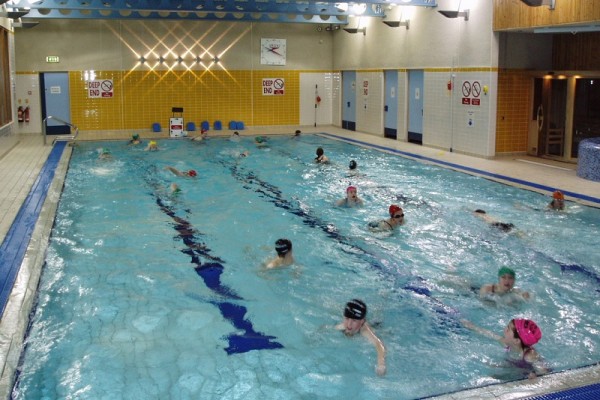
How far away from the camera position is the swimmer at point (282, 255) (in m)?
6.90

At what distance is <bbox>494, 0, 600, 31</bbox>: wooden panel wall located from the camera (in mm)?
10703

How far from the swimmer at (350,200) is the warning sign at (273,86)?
13621mm

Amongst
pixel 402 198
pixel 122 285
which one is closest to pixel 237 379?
pixel 122 285

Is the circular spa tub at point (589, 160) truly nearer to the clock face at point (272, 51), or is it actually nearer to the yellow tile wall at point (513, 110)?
the yellow tile wall at point (513, 110)

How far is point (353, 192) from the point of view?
32.1 feet

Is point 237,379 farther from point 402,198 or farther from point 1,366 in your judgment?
point 402,198

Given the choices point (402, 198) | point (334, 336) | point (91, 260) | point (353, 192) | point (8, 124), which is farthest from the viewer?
point (8, 124)

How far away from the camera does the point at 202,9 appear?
17.0 meters

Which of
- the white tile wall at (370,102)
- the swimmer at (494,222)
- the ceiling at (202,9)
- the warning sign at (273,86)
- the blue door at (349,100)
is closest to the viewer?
the swimmer at (494,222)

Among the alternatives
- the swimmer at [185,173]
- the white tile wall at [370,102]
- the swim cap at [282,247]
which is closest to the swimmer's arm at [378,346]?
the swim cap at [282,247]

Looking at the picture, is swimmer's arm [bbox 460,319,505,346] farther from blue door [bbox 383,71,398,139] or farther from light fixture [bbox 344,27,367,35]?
light fixture [bbox 344,27,367,35]

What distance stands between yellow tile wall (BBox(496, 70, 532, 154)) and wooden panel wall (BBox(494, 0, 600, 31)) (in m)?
1.37

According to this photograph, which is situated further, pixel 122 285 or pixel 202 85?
pixel 202 85

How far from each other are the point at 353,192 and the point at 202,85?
1363 cm
